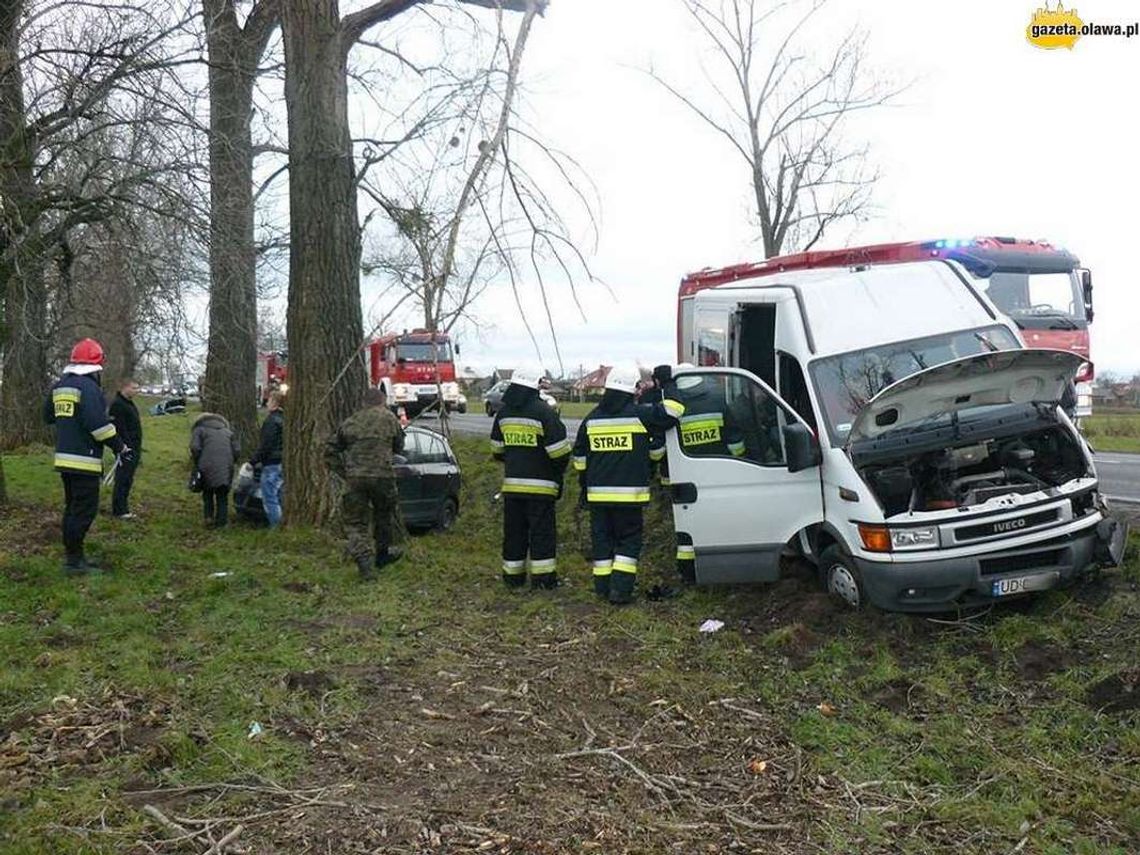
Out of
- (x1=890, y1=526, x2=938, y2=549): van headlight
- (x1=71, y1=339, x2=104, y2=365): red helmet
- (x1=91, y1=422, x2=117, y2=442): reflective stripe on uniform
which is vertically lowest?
(x1=890, y1=526, x2=938, y2=549): van headlight

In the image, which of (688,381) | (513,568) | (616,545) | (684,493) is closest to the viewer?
(684,493)

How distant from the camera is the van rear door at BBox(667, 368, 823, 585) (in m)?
7.26

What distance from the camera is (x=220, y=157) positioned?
10.9 metres

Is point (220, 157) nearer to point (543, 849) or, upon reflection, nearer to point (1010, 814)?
point (543, 849)

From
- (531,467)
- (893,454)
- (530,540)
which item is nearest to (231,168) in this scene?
(531,467)

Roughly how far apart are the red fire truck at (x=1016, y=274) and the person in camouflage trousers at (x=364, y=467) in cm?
509

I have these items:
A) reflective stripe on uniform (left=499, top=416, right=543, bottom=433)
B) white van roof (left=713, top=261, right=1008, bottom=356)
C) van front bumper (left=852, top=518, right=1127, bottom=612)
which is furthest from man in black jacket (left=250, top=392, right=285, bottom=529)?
van front bumper (left=852, top=518, right=1127, bottom=612)

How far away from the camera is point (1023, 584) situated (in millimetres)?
6332

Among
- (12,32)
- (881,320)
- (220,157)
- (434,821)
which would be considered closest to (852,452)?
(881,320)

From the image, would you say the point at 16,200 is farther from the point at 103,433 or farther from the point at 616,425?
the point at 616,425

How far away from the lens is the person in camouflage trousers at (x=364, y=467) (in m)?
8.59

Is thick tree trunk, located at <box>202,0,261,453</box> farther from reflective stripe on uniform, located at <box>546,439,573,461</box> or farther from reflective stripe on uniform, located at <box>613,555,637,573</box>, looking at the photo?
reflective stripe on uniform, located at <box>613,555,637,573</box>

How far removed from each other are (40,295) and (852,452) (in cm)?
943

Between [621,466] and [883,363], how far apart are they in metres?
2.08
